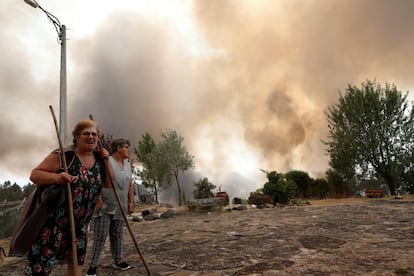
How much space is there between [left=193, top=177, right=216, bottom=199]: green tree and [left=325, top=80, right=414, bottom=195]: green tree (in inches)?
331

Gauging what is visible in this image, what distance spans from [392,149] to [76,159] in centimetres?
1976

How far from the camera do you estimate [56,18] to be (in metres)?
8.78

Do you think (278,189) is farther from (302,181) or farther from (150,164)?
(150,164)

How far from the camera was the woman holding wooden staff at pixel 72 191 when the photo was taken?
8.79 ft

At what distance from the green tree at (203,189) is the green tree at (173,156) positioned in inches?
262

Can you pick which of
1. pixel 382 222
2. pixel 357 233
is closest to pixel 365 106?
pixel 382 222

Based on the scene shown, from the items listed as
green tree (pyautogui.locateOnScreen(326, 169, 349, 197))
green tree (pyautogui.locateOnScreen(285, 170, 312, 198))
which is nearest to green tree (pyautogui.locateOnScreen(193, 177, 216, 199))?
green tree (pyautogui.locateOnScreen(285, 170, 312, 198))

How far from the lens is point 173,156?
25.9 m

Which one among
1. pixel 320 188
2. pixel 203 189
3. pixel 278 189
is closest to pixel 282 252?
pixel 278 189

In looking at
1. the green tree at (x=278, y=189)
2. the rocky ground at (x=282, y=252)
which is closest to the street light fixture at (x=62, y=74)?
the rocky ground at (x=282, y=252)

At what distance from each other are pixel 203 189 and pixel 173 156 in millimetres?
7780

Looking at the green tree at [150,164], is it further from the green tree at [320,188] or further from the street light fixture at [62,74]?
the street light fixture at [62,74]

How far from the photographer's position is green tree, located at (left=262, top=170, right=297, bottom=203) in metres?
14.9

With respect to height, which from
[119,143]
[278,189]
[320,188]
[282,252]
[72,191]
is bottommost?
[282,252]
